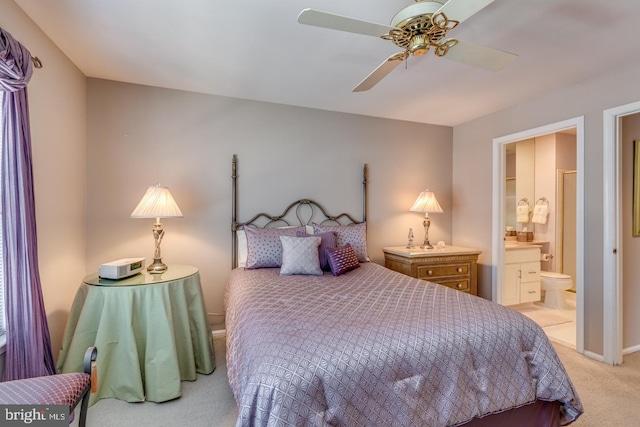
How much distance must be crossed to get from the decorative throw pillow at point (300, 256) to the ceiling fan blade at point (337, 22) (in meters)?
1.69

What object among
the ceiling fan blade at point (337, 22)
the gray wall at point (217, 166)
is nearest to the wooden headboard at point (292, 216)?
the gray wall at point (217, 166)

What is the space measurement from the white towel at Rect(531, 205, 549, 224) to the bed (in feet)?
12.1

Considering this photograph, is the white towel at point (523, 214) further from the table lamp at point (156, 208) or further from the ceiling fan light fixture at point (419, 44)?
the table lamp at point (156, 208)

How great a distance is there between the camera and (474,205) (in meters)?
3.90

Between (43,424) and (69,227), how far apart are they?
1.72 metres

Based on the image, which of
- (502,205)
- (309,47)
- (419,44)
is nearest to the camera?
(419,44)

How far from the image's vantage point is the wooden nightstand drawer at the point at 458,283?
3409 millimetres

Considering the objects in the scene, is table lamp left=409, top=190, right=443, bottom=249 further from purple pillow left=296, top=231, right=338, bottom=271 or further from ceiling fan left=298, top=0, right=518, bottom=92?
ceiling fan left=298, top=0, right=518, bottom=92

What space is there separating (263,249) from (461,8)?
2238mm

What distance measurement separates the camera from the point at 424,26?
144 centimetres

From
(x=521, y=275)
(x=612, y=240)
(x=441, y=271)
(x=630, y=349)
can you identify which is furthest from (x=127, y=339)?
(x=521, y=275)

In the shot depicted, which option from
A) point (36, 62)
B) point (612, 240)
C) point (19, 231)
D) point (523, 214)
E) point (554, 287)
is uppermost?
point (36, 62)

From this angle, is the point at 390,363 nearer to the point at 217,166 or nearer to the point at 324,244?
the point at 324,244

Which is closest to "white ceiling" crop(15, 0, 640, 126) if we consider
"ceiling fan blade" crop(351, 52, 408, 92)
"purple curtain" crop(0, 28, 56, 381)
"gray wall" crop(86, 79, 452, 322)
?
"gray wall" crop(86, 79, 452, 322)
